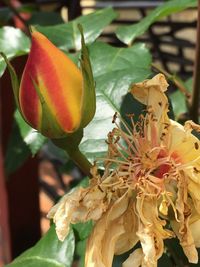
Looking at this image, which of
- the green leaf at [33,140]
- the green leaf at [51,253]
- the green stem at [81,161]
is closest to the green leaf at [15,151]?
the green leaf at [33,140]

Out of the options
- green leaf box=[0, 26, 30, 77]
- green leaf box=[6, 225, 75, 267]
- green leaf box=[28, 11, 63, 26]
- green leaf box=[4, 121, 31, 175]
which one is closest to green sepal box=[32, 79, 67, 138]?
green leaf box=[6, 225, 75, 267]

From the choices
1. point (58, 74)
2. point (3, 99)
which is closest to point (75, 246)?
point (58, 74)

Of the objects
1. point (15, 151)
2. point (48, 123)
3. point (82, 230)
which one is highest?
point (48, 123)

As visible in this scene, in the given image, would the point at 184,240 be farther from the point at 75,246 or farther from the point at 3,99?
the point at 3,99

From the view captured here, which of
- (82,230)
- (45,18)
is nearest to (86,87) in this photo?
(82,230)

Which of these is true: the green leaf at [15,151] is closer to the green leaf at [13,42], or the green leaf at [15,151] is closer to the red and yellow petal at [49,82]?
the green leaf at [13,42]

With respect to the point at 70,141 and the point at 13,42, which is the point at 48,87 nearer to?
the point at 70,141
